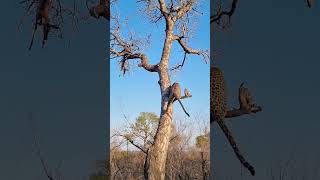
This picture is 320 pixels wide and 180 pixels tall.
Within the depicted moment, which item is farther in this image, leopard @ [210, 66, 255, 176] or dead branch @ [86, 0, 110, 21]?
leopard @ [210, 66, 255, 176]

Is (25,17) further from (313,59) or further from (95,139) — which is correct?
(313,59)

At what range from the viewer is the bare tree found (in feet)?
18.5

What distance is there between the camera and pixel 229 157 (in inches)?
178

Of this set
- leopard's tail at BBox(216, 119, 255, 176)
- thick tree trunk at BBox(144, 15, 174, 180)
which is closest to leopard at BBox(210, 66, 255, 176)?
leopard's tail at BBox(216, 119, 255, 176)

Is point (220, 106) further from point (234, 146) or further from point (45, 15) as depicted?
point (45, 15)

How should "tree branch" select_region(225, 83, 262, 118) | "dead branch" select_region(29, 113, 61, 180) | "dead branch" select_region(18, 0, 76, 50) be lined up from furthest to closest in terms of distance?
"tree branch" select_region(225, 83, 262, 118) → "dead branch" select_region(29, 113, 61, 180) → "dead branch" select_region(18, 0, 76, 50)

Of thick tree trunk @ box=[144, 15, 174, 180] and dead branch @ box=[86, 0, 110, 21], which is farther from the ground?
dead branch @ box=[86, 0, 110, 21]

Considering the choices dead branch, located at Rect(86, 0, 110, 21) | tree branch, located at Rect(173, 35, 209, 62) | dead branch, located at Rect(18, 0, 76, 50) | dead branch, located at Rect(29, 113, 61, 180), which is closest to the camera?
dead branch, located at Rect(18, 0, 76, 50)

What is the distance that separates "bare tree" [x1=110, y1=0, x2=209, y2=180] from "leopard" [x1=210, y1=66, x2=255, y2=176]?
4.15 feet

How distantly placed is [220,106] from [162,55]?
1639mm

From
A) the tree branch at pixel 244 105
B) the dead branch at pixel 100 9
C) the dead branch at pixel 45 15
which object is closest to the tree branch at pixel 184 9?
the tree branch at pixel 244 105

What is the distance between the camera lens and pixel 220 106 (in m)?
4.28

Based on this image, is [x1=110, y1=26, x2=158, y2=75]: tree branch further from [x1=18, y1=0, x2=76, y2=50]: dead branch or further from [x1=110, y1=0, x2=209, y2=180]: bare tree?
[x1=18, y1=0, x2=76, y2=50]: dead branch

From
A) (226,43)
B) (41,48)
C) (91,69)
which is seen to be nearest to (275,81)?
(226,43)
